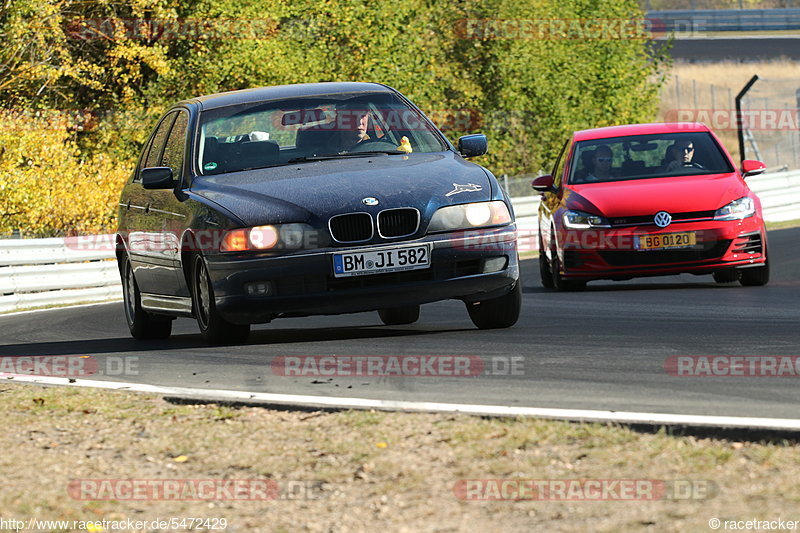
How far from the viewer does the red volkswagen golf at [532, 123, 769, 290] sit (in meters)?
12.4

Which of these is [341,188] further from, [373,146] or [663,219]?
[663,219]

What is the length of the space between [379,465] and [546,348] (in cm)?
303

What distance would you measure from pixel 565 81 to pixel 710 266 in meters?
26.6

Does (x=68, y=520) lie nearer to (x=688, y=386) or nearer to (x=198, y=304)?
(x=688, y=386)

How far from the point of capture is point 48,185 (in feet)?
82.3

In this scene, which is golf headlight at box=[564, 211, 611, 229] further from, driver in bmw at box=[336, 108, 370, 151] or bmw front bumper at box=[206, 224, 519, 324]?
bmw front bumper at box=[206, 224, 519, 324]

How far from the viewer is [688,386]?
6.25 metres

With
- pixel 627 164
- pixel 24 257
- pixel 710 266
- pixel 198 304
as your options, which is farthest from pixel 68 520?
pixel 24 257

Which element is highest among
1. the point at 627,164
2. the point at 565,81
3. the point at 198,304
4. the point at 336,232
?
the point at 336,232

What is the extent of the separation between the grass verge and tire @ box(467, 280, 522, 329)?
296 centimetres

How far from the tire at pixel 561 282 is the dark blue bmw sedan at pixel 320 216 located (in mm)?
3909
